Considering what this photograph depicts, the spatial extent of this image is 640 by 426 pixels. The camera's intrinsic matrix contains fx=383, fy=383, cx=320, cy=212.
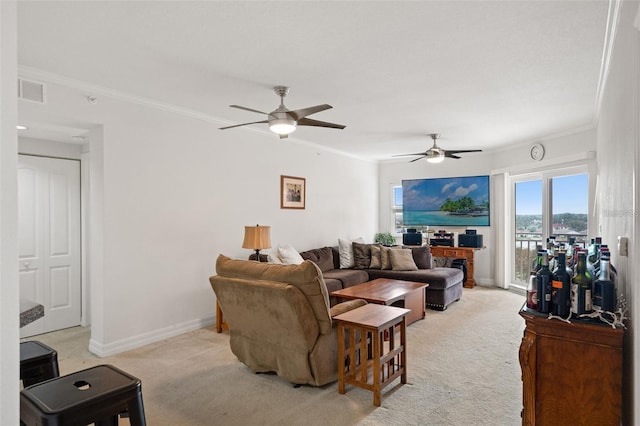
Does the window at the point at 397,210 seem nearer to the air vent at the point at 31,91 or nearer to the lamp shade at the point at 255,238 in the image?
the lamp shade at the point at 255,238

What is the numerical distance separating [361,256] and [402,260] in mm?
696

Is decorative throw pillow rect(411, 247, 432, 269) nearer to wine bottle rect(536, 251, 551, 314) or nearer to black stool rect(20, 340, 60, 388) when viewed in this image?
wine bottle rect(536, 251, 551, 314)

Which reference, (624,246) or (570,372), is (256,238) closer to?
(570,372)

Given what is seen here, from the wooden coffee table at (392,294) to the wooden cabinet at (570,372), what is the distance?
2076mm

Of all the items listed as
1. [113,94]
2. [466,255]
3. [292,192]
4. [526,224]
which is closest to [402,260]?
[466,255]

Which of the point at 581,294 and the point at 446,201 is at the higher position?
the point at 446,201

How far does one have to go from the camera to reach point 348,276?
5543 mm

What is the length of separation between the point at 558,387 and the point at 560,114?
386 centimetres

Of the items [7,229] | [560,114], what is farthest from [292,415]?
[560,114]

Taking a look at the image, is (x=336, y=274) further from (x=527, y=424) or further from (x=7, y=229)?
(x=7, y=229)

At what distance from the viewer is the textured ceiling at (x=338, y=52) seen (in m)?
2.31

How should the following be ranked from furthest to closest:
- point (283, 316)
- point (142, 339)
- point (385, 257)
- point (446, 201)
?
point (446, 201), point (385, 257), point (142, 339), point (283, 316)

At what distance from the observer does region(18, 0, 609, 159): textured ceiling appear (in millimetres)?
Answer: 2312

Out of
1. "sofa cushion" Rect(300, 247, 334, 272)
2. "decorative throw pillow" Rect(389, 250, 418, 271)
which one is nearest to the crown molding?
"sofa cushion" Rect(300, 247, 334, 272)
